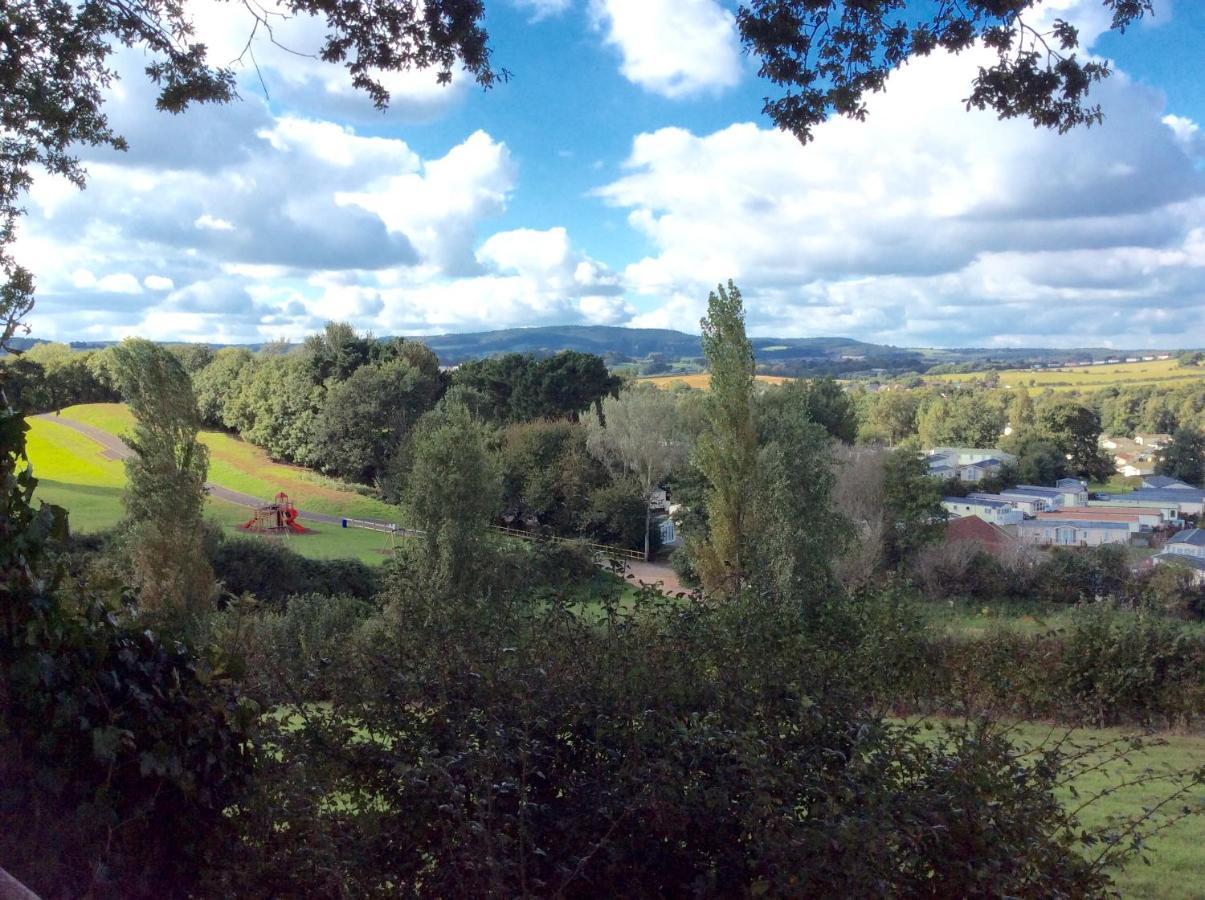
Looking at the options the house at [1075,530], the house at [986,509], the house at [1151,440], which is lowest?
the house at [1075,530]

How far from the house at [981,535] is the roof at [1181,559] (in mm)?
4162

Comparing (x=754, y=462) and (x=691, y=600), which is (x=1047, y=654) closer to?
(x=754, y=462)

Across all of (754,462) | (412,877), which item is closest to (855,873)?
(412,877)

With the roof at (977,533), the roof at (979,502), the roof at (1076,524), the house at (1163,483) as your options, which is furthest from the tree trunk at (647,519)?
the house at (1163,483)

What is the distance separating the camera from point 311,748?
3029 millimetres

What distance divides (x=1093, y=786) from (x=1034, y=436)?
49.0 m

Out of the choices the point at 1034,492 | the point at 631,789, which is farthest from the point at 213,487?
the point at 631,789

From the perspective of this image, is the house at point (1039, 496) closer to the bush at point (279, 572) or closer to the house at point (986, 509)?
the house at point (986, 509)

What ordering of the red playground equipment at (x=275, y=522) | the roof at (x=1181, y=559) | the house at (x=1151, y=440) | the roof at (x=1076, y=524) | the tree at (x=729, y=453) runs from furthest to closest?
the house at (x=1151, y=440) < the roof at (x=1076, y=524) < the red playground equipment at (x=275, y=522) < the roof at (x=1181, y=559) < the tree at (x=729, y=453)

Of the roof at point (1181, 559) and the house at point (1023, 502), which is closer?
the roof at point (1181, 559)

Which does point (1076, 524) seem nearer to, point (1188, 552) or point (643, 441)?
point (1188, 552)

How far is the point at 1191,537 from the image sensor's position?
34094mm

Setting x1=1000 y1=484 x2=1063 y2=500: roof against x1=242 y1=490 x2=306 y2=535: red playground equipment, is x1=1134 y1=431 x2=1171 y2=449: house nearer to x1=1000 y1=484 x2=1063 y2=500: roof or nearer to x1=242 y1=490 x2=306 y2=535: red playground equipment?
x1=1000 y1=484 x2=1063 y2=500: roof

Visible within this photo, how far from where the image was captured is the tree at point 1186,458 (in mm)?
51250
